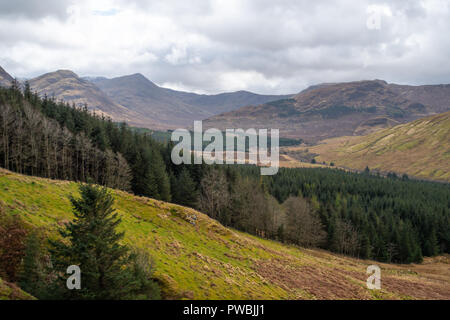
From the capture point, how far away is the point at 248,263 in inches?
1476

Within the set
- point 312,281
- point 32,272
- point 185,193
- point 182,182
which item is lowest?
point 312,281

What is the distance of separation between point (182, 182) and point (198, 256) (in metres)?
45.2

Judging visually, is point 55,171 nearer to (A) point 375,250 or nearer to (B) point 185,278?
(B) point 185,278

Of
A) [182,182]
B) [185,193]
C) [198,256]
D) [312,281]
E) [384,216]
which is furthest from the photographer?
[384,216]

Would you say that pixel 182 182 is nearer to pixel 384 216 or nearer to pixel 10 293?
pixel 10 293

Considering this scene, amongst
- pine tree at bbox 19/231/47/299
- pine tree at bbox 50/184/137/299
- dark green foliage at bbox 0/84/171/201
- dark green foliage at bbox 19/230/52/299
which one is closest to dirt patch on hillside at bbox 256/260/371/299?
pine tree at bbox 50/184/137/299

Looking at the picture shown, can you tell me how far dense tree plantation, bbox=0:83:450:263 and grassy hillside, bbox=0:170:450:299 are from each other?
72.6ft

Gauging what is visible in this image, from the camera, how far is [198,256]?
33969 millimetres

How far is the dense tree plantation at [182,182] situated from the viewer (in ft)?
198

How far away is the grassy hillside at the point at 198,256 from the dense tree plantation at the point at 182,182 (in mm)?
22116

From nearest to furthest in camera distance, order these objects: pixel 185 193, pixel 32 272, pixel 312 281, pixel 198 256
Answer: pixel 32 272
pixel 198 256
pixel 312 281
pixel 185 193

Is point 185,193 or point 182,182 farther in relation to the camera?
point 182,182

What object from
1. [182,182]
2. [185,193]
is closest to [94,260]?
[185,193]
